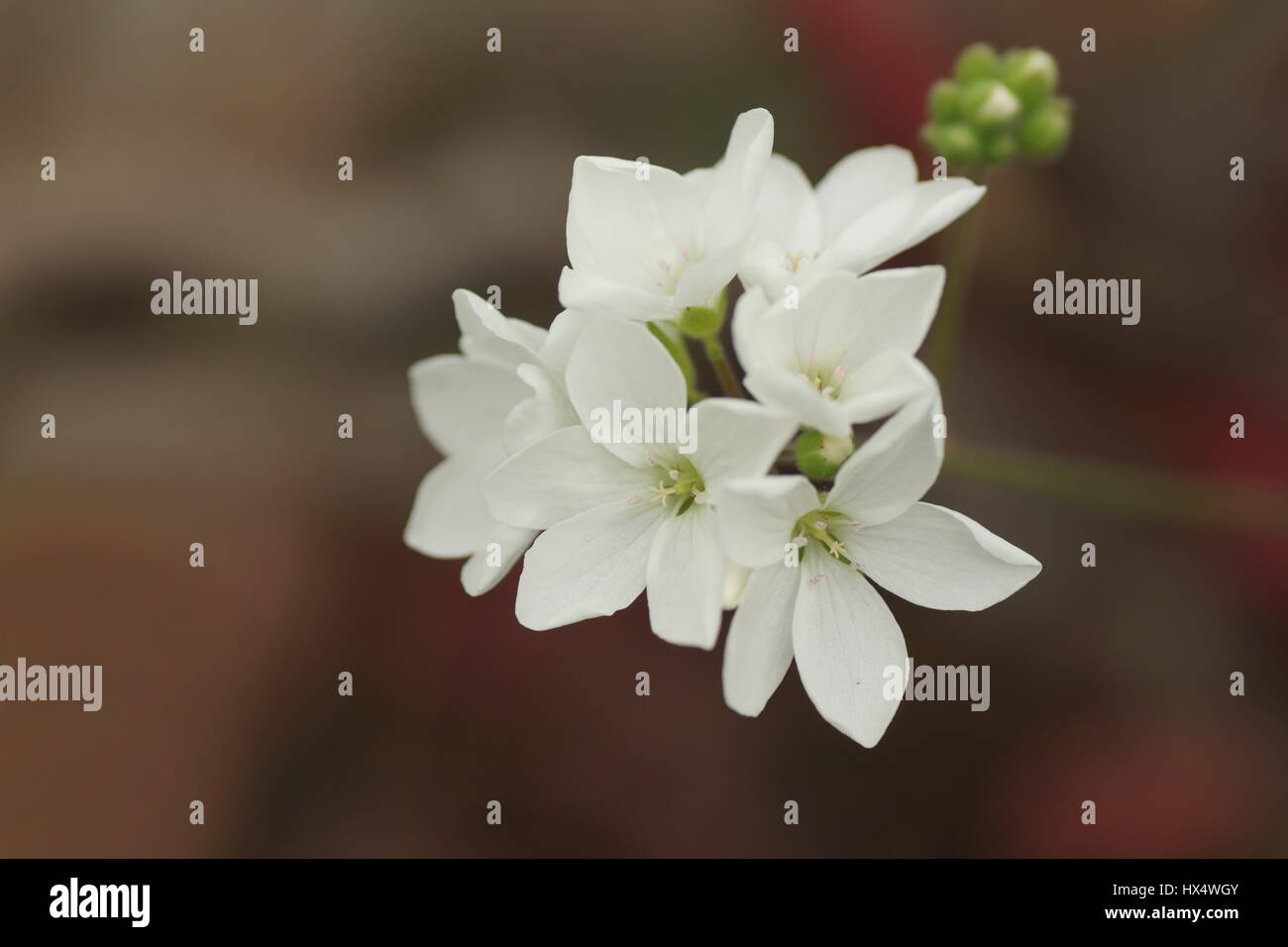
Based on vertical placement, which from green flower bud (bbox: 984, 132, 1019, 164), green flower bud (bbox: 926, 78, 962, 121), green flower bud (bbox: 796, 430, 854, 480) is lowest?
green flower bud (bbox: 796, 430, 854, 480)

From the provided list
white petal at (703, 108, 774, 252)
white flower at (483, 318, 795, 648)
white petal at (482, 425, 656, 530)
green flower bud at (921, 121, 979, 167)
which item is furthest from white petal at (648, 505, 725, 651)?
green flower bud at (921, 121, 979, 167)

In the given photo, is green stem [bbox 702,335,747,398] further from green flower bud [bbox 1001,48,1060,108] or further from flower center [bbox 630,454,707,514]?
green flower bud [bbox 1001,48,1060,108]

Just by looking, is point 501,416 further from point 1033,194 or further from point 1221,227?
point 1221,227

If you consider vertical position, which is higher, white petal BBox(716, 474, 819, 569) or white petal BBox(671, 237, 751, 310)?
white petal BBox(671, 237, 751, 310)

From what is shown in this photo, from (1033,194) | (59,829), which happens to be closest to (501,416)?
(1033,194)

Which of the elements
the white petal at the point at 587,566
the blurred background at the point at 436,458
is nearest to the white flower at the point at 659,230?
the white petal at the point at 587,566

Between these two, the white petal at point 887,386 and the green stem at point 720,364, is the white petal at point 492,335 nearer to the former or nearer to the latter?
the green stem at point 720,364

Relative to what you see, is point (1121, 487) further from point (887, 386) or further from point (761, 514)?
point (761, 514)
